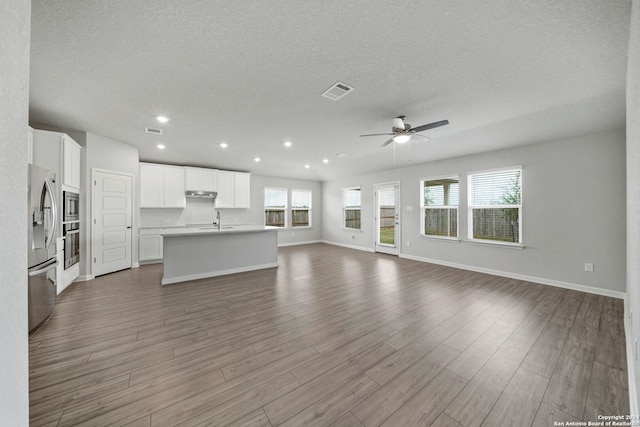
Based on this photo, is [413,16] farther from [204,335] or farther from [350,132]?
[204,335]

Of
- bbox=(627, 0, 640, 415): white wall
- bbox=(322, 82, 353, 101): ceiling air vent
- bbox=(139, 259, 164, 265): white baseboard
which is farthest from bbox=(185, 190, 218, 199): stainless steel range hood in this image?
bbox=(627, 0, 640, 415): white wall

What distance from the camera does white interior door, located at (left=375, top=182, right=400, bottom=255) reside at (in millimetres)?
7149

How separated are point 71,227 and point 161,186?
232 cm

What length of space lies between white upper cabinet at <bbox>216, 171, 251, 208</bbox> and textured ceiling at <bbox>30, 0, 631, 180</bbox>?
2.89 meters

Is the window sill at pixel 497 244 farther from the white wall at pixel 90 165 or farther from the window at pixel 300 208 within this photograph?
the white wall at pixel 90 165

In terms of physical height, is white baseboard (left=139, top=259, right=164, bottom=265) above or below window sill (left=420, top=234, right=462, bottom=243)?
below

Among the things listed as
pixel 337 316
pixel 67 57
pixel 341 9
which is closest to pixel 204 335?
pixel 337 316

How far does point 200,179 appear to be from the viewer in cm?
664

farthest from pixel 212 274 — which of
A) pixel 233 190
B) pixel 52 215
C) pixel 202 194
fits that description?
pixel 233 190

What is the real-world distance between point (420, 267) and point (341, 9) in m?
5.16

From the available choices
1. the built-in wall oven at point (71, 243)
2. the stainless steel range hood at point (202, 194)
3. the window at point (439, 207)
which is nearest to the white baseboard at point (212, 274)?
the built-in wall oven at point (71, 243)

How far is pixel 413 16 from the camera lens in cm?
175

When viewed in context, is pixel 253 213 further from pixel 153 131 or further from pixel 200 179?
pixel 153 131

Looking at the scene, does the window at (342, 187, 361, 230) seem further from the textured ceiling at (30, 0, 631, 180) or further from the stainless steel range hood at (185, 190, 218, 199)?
the stainless steel range hood at (185, 190, 218, 199)
